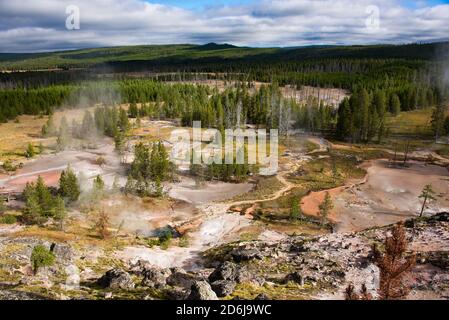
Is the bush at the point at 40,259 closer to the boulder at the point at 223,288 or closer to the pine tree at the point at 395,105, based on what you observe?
the boulder at the point at 223,288

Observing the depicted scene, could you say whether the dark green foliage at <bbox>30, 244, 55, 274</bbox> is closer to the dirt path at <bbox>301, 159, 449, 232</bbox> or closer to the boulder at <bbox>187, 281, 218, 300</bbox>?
the boulder at <bbox>187, 281, 218, 300</bbox>

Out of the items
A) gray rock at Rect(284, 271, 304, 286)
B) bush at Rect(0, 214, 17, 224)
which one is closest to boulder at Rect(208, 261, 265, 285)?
gray rock at Rect(284, 271, 304, 286)

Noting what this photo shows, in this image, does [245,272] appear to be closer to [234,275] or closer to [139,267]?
[234,275]

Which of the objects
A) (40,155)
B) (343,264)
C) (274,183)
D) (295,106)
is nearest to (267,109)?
(295,106)

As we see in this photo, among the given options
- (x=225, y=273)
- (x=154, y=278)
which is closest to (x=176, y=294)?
(x=154, y=278)

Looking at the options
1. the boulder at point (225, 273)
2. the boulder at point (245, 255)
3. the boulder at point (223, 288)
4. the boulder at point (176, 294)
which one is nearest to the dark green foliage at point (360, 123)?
the boulder at point (245, 255)
